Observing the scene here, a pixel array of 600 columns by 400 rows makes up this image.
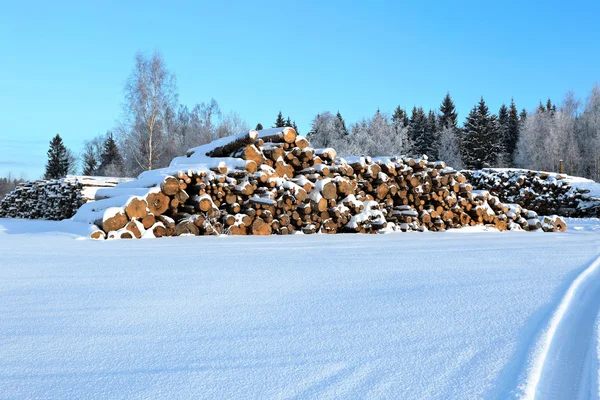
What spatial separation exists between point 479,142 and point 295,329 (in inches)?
1647

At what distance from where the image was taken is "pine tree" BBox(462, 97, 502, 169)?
40.0m

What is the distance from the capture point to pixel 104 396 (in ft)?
4.70

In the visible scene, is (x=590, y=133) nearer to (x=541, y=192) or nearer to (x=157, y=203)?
(x=541, y=192)

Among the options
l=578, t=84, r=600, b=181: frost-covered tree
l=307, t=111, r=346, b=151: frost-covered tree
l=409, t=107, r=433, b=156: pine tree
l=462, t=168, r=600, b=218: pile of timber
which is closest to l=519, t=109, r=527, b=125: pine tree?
l=578, t=84, r=600, b=181: frost-covered tree

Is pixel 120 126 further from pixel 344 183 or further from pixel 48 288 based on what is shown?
pixel 48 288

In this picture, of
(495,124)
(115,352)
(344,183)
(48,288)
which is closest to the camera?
(115,352)

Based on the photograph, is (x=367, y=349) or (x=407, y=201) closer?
(x=367, y=349)

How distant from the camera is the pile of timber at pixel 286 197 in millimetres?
6766

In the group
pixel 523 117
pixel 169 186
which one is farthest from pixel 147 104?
pixel 523 117

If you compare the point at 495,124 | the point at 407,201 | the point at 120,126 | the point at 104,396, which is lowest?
the point at 104,396

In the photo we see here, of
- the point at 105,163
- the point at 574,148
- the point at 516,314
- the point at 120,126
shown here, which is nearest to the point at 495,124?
the point at 574,148

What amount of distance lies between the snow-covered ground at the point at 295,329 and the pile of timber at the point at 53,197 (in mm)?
9709

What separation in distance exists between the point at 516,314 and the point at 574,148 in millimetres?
41690

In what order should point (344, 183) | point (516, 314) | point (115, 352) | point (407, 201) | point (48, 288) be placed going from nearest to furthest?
point (115, 352)
point (516, 314)
point (48, 288)
point (344, 183)
point (407, 201)
